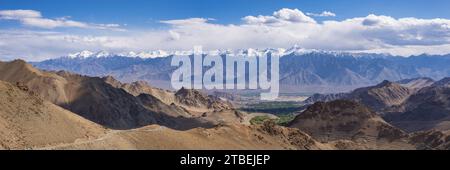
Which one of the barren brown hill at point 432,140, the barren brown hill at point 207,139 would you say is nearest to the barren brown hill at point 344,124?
the barren brown hill at point 432,140

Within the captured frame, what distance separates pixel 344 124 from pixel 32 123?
130610 millimetres

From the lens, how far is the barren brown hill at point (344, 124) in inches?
7285

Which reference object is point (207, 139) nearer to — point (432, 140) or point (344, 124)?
point (432, 140)

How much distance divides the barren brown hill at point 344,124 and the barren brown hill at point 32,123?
111 metres

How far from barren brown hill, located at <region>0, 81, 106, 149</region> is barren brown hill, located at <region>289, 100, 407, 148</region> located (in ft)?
363

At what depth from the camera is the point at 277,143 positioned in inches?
4911

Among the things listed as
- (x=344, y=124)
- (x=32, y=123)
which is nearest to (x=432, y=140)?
(x=344, y=124)

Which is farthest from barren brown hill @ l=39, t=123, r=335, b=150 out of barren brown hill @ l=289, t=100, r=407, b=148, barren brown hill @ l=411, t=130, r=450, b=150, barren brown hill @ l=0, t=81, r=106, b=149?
barren brown hill @ l=289, t=100, r=407, b=148

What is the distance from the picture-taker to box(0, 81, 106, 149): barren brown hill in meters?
75.4

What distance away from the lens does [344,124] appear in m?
194

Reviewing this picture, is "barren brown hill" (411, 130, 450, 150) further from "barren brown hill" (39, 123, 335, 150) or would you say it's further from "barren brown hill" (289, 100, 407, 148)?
"barren brown hill" (39, 123, 335, 150)
